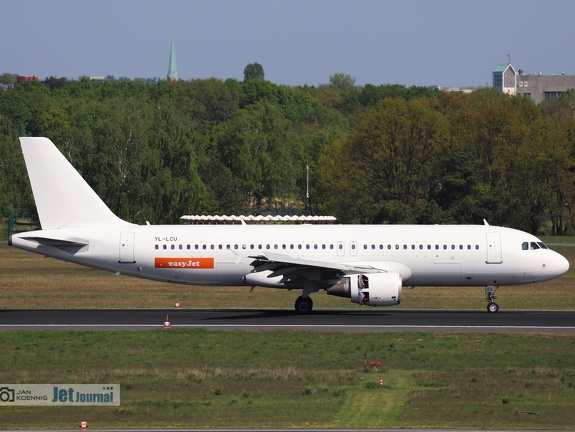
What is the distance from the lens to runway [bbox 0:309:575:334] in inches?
1623

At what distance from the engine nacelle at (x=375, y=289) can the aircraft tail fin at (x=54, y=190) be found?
11867 mm

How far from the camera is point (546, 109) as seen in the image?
198625mm

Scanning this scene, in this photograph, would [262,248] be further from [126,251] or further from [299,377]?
[299,377]

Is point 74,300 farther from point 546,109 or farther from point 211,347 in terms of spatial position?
point 546,109

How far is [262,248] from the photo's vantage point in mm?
47156

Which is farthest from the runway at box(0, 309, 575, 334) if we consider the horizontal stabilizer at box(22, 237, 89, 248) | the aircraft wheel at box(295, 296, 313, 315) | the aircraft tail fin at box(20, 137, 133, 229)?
the aircraft tail fin at box(20, 137, 133, 229)

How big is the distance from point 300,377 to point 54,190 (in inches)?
799

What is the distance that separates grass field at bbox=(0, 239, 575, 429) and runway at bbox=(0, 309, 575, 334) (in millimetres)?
2156

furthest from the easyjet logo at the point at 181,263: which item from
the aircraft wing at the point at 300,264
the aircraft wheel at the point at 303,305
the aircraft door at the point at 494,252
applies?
the aircraft door at the point at 494,252

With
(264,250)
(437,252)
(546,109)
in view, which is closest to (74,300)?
(264,250)

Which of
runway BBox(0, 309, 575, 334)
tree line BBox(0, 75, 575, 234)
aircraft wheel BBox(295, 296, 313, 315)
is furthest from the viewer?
tree line BBox(0, 75, 575, 234)

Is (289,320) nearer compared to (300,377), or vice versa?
(300,377)

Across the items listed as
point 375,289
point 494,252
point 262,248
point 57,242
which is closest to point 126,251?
point 57,242

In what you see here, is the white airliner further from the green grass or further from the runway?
the green grass
